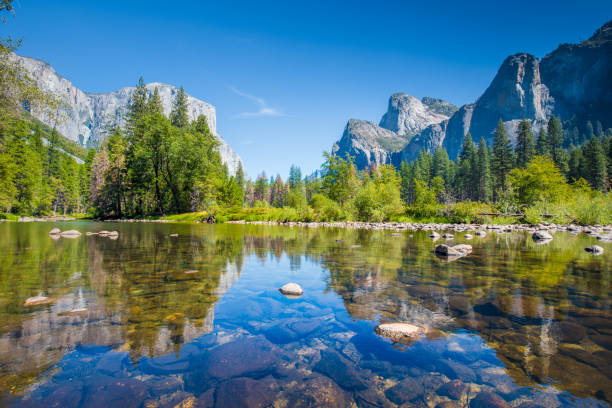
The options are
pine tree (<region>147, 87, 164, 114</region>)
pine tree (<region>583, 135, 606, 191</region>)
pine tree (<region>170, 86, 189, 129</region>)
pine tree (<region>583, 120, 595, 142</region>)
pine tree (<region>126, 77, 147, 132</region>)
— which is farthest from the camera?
pine tree (<region>583, 120, 595, 142</region>)

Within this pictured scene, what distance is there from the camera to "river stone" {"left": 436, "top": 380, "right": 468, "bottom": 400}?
8.32 feet

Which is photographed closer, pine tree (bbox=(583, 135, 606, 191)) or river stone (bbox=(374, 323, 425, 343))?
river stone (bbox=(374, 323, 425, 343))

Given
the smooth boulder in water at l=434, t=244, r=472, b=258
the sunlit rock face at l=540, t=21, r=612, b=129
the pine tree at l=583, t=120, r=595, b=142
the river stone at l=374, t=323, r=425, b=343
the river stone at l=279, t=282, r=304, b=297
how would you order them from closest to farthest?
the river stone at l=374, t=323, r=425, b=343
the river stone at l=279, t=282, r=304, b=297
the smooth boulder in water at l=434, t=244, r=472, b=258
the pine tree at l=583, t=120, r=595, b=142
the sunlit rock face at l=540, t=21, r=612, b=129

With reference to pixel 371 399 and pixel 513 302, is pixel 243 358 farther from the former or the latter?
pixel 513 302

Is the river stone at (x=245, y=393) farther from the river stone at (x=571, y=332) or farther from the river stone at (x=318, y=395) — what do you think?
the river stone at (x=571, y=332)

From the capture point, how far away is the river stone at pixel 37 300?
4.79 metres

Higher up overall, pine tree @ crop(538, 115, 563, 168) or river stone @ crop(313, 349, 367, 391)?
pine tree @ crop(538, 115, 563, 168)

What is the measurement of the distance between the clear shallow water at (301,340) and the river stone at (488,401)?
1 cm

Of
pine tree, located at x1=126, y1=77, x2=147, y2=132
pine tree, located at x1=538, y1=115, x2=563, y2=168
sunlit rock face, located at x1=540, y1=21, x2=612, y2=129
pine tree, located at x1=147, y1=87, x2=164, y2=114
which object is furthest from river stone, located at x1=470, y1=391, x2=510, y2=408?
sunlit rock face, located at x1=540, y1=21, x2=612, y2=129

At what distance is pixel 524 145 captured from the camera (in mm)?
72375

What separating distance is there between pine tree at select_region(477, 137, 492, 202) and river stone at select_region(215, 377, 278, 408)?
9490cm

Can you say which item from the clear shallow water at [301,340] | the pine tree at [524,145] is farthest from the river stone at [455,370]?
the pine tree at [524,145]

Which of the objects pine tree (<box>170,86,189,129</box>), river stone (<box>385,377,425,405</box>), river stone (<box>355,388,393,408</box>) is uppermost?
pine tree (<box>170,86,189,129</box>)

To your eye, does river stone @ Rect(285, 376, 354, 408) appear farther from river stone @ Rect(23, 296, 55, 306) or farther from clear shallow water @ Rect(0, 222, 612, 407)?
river stone @ Rect(23, 296, 55, 306)
